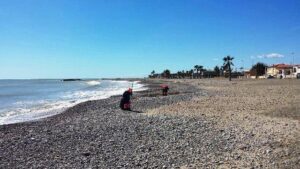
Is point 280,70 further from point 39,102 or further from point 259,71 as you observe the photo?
point 39,102

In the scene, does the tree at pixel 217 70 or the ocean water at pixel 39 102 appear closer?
the ocean water at pixel 39 102

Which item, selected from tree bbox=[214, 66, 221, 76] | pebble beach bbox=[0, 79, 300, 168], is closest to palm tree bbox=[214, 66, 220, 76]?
tree bbox=[214, 66, 221, 76]

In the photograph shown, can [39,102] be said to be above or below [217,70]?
below

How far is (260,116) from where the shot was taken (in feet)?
55.0

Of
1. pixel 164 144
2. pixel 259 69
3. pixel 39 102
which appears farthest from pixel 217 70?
pixel 164 144

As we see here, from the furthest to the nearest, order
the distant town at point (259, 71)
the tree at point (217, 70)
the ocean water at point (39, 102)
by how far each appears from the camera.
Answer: the tree at point (217, 70) → the distant town at point (259, 71) → the ocean water at point (39, 102)

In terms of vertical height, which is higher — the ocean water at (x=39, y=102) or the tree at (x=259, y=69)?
the tree at (x=259, y=69)

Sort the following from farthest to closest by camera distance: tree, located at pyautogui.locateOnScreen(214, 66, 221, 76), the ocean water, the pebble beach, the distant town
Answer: tree, located at pyautogui.locateOnScreen(214, 66, 221, 76) → the distant town → the ocean water → the pebble beach

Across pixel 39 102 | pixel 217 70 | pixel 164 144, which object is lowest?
pixel 39 102

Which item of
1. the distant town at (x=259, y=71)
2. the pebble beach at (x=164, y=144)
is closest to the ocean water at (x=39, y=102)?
the pebble beach at (x=164, y=144)

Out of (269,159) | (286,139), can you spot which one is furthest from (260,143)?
(269,159)

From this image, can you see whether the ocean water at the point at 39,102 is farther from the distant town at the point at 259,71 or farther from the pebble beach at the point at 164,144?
the distant town at the point at 259,71

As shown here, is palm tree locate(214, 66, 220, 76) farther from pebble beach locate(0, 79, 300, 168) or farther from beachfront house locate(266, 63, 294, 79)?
pebble beach locate(0, 79, 300, 168)

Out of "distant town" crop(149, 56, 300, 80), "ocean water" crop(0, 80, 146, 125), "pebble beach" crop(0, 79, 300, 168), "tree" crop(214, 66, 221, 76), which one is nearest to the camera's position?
"pebble beach" crop(0, 79, 300, 168)
